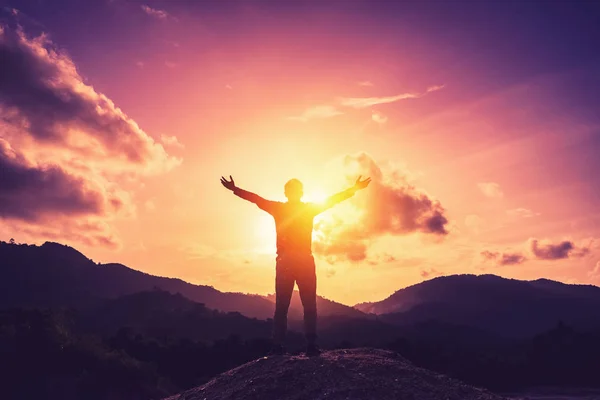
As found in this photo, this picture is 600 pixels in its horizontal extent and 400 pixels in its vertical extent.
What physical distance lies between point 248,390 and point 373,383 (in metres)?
2.43

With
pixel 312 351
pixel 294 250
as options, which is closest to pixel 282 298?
pixel 294 250

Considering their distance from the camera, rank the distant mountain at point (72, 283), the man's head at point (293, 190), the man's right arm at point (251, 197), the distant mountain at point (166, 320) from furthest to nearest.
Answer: the distant mountain at point (72, 283)
the distant mountain at point (166, 320)
the man's right arm at point (251, 197)
the man's head at point (293, 190)

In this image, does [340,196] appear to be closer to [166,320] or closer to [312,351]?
[312,351]

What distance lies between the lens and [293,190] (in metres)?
12.3

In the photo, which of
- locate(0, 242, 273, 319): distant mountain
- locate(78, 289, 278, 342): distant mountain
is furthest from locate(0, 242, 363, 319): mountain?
locate(78, 289, 278, 342): distant mountain

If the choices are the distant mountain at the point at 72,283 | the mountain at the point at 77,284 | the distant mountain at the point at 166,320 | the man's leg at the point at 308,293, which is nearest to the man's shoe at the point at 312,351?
the man's leg at the point at 308,293

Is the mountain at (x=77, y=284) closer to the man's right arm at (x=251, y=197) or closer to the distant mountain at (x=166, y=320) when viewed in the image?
the distant mountain at (x=166, y=320)

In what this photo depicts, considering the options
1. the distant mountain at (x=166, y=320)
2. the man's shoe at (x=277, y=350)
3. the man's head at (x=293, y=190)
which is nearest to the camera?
the man's shoe at (x=277, y=350)

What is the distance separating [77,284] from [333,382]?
586 feet

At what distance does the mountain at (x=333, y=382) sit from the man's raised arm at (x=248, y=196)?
3577 mm

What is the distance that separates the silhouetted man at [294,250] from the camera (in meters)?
12.0

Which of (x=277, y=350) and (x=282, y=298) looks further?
(x=282, y=298)

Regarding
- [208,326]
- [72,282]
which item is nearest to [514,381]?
[208,326]

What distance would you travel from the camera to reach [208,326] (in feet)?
330
